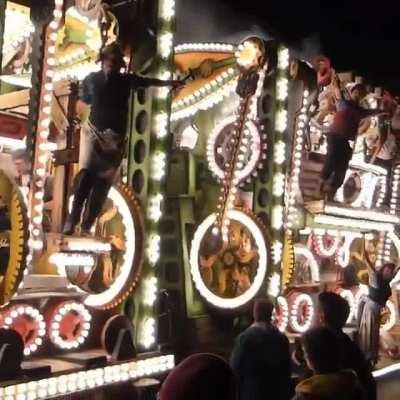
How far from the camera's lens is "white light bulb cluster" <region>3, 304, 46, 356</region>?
21.3ft

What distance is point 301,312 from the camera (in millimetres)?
11055

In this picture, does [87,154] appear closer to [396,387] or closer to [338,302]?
[338,302]

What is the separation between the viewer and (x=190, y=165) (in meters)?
11.5

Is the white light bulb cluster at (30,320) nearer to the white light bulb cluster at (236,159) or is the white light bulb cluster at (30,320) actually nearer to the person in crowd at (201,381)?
the white light bulb cluster at (236,159)

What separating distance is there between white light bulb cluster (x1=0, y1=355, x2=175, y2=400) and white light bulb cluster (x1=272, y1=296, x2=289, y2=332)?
2.77m

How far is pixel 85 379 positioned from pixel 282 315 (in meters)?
4.41

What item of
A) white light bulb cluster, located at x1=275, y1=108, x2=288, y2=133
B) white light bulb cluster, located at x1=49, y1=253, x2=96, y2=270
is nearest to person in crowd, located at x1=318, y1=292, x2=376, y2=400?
white light bulb cluster, located at x1=49, y1=253, x2=96, y2=270

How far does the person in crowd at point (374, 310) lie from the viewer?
39.4 feet

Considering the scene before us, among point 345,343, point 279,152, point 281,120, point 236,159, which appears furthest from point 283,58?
point 345,343

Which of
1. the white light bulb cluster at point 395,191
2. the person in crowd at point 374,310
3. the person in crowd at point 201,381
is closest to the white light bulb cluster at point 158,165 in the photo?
the person in crowd at point 201,381

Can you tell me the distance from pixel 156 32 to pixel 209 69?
78.9 inches

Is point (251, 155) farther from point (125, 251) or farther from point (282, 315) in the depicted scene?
point (125, 251)

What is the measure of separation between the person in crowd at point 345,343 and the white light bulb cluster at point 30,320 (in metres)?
2.62

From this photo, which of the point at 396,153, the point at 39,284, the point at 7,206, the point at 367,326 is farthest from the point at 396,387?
the point at 7,206
